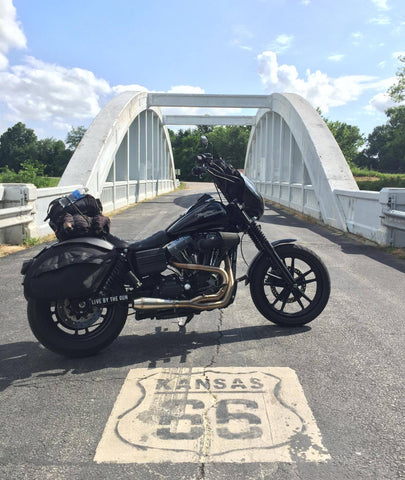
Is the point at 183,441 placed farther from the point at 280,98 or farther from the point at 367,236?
the point at 280,98

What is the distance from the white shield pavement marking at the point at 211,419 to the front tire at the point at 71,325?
435 mm

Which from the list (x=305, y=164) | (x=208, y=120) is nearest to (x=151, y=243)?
(x=305, y=164)

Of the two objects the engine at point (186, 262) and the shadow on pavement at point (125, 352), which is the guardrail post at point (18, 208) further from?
the engine at point (186, 262)

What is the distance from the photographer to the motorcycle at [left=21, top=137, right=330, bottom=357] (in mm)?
3172

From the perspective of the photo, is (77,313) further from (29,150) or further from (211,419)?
(29,150)

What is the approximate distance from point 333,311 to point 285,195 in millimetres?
16407

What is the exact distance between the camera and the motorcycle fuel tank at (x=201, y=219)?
11.2ft

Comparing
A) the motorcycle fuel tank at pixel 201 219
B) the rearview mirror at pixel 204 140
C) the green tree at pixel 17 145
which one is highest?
the green tree at pixel 17 145

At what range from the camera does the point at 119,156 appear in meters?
21.4

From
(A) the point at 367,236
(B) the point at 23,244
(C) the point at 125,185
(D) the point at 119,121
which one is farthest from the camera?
(C) the point at 125,185

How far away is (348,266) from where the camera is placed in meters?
6.73

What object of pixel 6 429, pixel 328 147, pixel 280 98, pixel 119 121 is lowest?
pixel 6 429

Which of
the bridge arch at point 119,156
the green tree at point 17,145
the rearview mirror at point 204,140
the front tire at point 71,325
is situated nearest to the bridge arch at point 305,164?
the bridge arch at point 119,156

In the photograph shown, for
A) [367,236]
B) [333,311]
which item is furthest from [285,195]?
[333,311]
